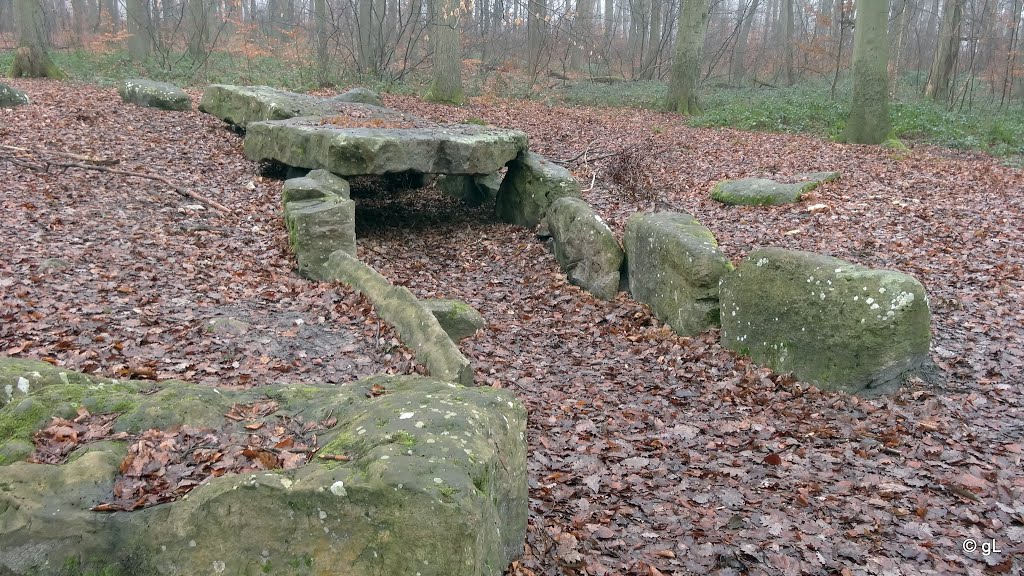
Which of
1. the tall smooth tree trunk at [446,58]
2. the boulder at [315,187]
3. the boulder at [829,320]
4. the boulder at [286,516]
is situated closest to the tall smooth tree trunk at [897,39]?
the tall smooth tree trunk at [446,58]

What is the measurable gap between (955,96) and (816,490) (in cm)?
2149

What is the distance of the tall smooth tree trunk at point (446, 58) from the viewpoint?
17.1 meters

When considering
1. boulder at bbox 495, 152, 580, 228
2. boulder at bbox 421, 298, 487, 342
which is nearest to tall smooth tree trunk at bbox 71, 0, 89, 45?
boulder at bbox 495, 152, 580, 228

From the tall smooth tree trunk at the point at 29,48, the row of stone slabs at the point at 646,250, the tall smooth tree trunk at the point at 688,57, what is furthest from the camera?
the tall smooth tree trunk at the point at 688,57

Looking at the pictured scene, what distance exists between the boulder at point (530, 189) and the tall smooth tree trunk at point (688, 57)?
9573 millimetres

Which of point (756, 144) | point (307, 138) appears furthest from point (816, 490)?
point (756, 144)

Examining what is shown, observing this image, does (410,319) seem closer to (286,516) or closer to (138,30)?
(286,516)

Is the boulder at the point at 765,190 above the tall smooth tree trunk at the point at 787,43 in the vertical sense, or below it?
below

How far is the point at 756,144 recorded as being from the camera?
1505 centimetres

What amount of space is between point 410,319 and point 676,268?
313 cm

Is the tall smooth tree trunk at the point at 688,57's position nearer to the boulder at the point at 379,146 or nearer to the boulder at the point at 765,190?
the boulder at the point at 765,190

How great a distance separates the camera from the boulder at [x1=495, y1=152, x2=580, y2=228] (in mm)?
10664

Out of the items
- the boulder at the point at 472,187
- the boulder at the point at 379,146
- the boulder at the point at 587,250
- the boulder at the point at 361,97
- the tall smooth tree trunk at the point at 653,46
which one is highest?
the tall smooth tree trunk at the point at 653,46

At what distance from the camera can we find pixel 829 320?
5859mm
